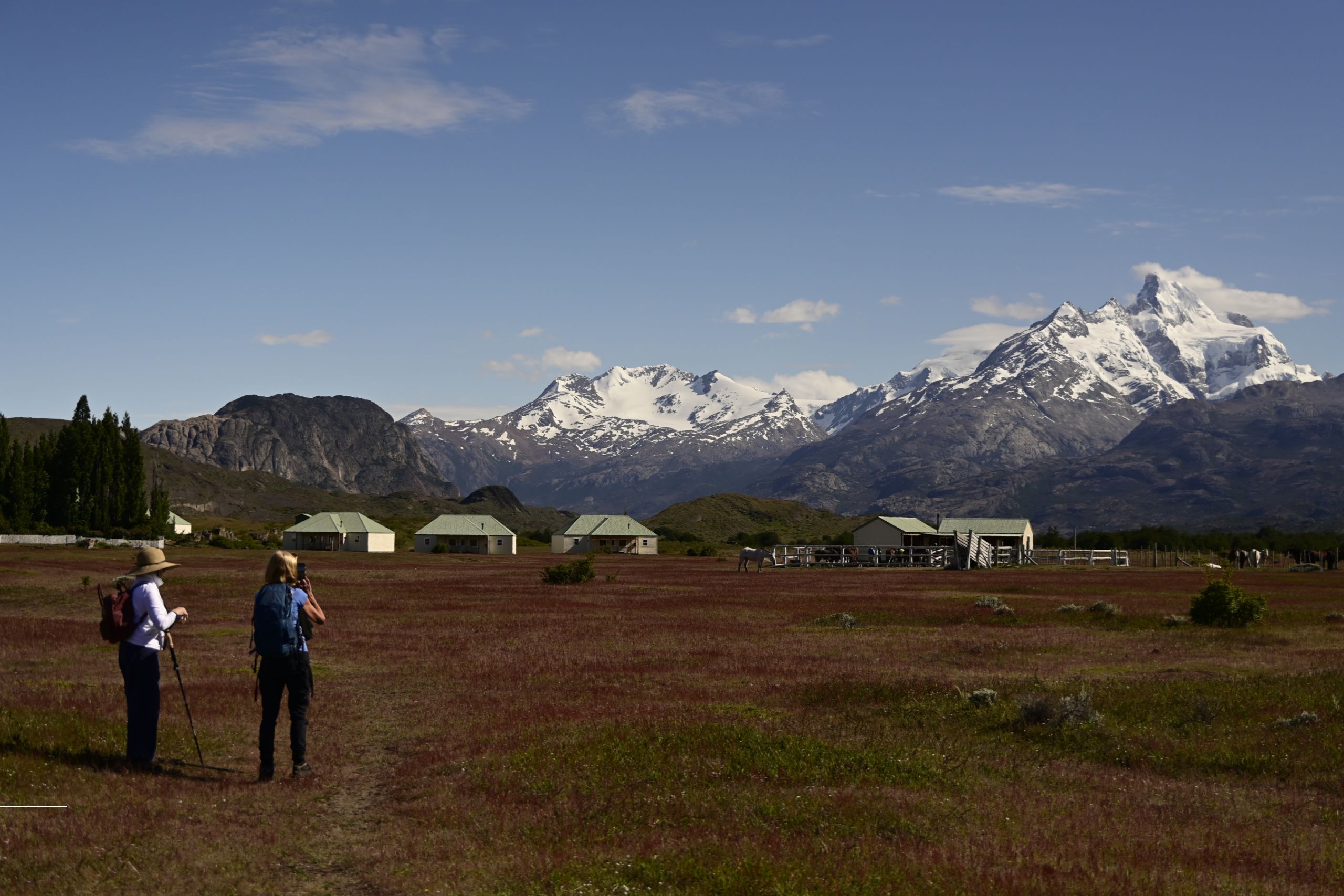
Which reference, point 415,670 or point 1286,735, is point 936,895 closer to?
point 1286,735

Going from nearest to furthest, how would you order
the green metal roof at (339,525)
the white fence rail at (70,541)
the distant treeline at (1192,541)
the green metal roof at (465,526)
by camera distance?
the white fence rail at (70,541) → the distant treeline at (1192,541) → the green metal roof at (339,525) → the green metal roof at (465,526)

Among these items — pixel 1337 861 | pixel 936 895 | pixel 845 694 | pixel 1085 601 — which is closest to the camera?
pixel 936 895

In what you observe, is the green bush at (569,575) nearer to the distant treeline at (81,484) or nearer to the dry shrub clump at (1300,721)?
the dry shrub clump at (1300,721)

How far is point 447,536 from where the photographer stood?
17388 cm

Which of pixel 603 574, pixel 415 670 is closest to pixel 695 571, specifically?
pixel 603 574

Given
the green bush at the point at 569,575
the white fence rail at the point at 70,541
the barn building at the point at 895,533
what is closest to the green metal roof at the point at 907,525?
the barn building at the point at 895,533

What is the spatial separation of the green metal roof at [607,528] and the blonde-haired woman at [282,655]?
16550 centimetres

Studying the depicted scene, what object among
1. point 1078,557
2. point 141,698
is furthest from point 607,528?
point 141,698

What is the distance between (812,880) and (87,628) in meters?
30.5

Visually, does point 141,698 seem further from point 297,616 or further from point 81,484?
point 81,484

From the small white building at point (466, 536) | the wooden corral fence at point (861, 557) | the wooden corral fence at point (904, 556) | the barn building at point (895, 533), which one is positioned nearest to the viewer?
the wooden corral fence at point (904, 556)

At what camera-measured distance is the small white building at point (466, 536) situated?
172 metres

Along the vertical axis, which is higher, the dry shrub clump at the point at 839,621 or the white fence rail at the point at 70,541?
the white fence rail at the point at 70,541

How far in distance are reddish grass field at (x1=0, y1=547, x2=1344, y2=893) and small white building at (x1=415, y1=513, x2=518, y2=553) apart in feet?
458
